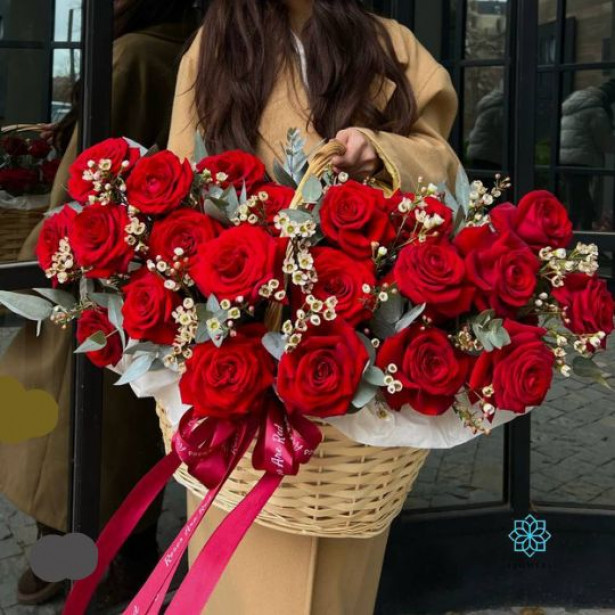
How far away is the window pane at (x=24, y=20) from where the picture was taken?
1.88 meters

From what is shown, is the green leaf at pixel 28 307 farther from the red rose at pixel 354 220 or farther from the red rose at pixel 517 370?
the red rose at pixel 517 370

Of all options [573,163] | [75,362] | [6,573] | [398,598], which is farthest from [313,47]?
[398,598]

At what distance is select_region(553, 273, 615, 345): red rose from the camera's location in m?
1.20

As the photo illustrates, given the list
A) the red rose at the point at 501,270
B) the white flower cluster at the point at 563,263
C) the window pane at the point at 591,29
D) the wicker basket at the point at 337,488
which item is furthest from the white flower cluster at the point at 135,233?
the window pane at the point at 591,29

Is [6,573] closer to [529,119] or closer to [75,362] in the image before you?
[75,362]

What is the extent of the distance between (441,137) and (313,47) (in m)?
0.33

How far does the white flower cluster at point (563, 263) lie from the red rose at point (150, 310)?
21.2 inches

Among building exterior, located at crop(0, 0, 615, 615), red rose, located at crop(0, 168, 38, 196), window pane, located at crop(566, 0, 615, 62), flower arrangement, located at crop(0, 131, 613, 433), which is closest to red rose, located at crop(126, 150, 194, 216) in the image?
flower arrangement, located at crop(0, 131, 613, 433)

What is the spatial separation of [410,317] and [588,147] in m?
1.77

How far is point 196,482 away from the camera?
4.54 feet

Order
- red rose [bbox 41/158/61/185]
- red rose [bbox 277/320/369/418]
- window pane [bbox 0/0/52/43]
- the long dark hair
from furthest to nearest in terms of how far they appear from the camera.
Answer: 1. red rose [bbox 41/158/61/185]
2. window pane [bbox 0/0/52/43]
3. the long dark hair
4. red rose [bbox 277/320/369/418]

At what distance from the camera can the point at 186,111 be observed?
1703 mm

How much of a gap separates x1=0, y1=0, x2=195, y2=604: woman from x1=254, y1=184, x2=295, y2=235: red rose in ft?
2.97

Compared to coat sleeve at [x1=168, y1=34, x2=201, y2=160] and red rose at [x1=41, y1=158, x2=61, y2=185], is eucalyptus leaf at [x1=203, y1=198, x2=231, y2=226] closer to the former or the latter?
coat sleeve at [x1=168, y1=34, x2=201, y2=160]
